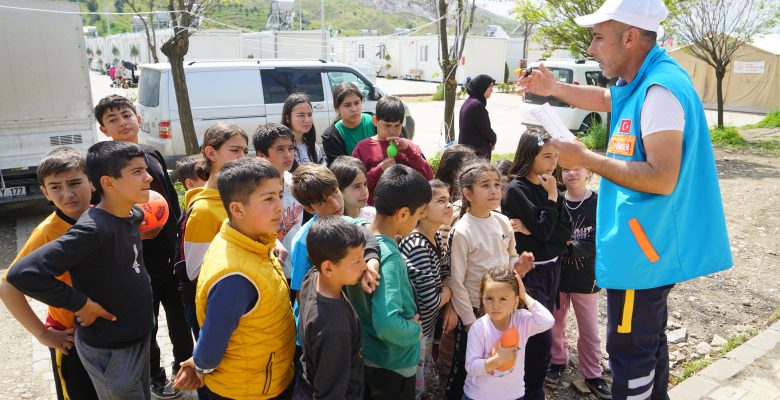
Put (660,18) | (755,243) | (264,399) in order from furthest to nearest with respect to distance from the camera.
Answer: (755,243) → (660,18) → (264,399)

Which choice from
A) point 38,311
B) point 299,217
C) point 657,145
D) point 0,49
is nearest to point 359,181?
point 299,217

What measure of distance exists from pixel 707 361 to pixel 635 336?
180 cm

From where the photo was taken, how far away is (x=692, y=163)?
7.61 feet

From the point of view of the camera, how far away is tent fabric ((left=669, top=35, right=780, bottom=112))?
20.6 metres

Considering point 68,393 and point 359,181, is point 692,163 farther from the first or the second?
point 68,393

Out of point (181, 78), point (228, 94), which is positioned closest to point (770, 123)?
point (228, 94)

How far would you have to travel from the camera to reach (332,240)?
6.83 feet

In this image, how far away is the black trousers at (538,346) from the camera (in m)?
2.98

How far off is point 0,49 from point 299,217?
5731mm

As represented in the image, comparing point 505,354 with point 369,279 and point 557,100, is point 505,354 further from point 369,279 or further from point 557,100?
point 557,100

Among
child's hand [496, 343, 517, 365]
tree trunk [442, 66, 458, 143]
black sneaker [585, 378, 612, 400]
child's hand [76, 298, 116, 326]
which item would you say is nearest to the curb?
black sneaker [585, 378, 612, 400]

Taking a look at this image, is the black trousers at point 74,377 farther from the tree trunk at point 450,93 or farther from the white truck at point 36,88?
the tree trunk at point 450,93

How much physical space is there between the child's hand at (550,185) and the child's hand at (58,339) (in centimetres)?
254

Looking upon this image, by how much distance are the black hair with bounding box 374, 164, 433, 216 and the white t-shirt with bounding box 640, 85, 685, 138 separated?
99cm
